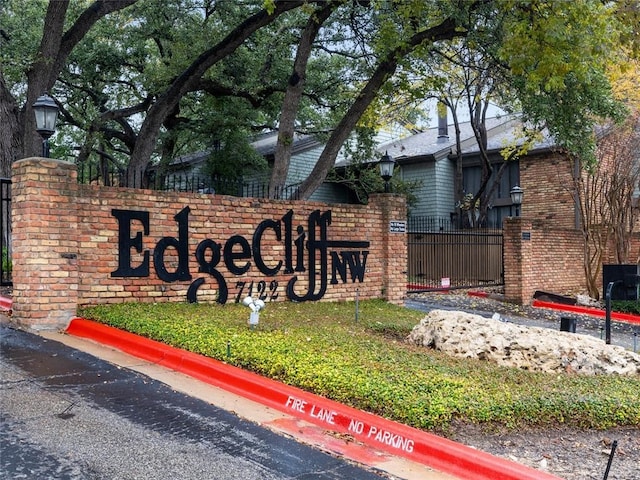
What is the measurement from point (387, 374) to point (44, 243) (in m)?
5.17

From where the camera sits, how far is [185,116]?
22906 mm

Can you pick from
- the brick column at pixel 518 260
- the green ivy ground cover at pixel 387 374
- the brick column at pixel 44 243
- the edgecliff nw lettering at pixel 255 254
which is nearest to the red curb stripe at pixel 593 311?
the brick column at pixel 518 260

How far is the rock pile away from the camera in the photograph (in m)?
7.33

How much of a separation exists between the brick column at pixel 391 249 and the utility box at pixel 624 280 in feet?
15.6

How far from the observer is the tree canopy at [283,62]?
10.4 meters

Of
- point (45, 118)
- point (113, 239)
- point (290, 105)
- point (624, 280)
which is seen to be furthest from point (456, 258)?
point (45, 118)

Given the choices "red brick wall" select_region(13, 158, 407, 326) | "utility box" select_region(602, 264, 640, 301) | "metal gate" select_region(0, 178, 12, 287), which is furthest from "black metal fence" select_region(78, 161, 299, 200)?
"utility box" select_region(602, 264, 640, 301)

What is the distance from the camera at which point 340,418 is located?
539cm

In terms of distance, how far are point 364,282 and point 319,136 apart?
32.9 ft

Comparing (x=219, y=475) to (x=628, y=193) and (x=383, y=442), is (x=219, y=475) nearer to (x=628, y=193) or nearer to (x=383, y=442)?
(x=383, y=442)

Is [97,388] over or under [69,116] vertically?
under

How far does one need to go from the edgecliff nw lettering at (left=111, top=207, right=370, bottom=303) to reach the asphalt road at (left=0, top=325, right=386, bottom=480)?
332 centimetres

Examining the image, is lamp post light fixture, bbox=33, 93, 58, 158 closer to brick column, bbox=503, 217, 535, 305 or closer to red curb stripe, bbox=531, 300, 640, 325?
brick column, bbox=503, 217, 535, 305

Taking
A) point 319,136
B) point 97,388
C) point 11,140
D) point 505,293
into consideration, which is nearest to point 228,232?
point 97,388
